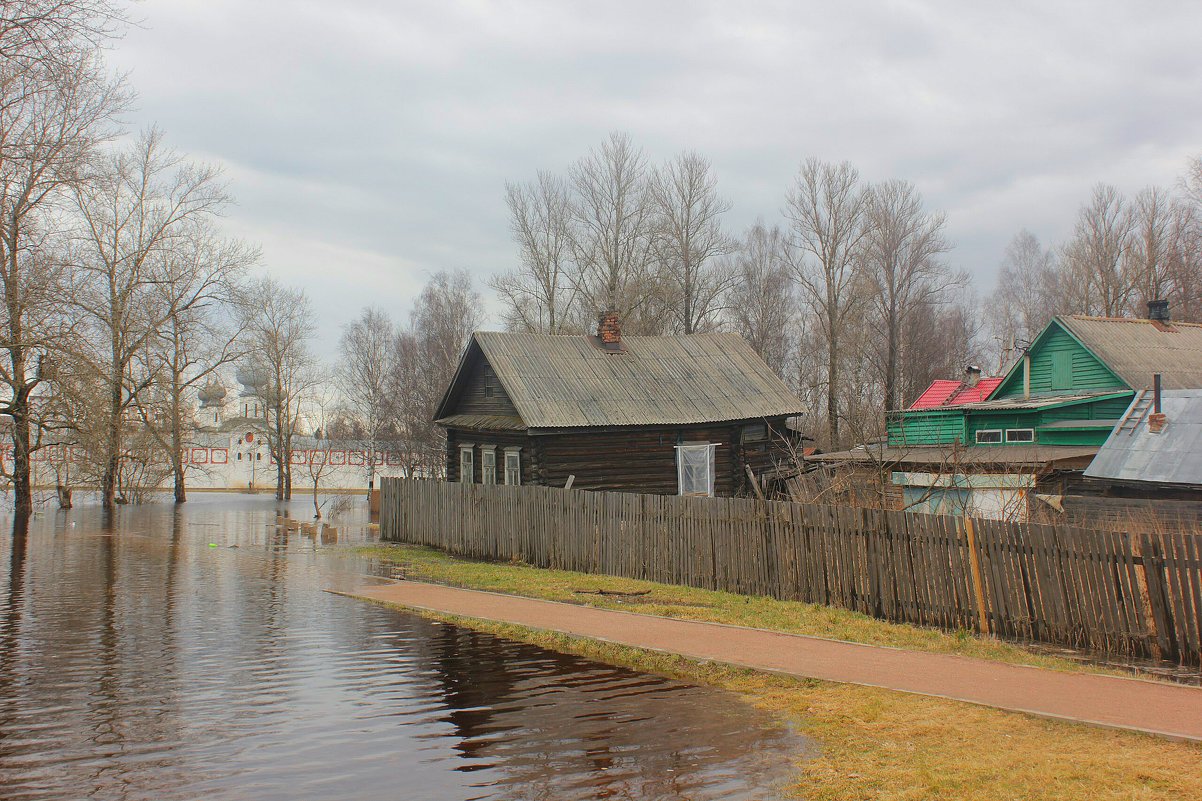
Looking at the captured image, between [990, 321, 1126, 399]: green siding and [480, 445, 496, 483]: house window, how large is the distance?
64.9 ft

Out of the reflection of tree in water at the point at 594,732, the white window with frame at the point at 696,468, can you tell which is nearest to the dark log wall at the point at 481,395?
the white window with frame at the point at 696,468

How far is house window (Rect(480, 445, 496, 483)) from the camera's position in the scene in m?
28.0

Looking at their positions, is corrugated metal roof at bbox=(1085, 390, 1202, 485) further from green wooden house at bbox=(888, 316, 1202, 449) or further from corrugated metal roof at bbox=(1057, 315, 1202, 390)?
corrugated metal roof at bbox=(1057, 315, 1202, 390)

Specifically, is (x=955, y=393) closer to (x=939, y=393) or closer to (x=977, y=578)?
(x=939, y=393)

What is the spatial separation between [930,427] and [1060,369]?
496 centimetres

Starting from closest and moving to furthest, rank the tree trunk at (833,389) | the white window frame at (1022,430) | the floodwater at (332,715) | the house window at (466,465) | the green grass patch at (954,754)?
the green grass patch at (954,754), the floodwater at (332,715), the house window at (466,465), the white window frame at (1022,430), the tree trunk at (833,389)

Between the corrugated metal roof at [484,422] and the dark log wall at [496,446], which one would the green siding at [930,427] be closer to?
the dark log wall at [496,446]

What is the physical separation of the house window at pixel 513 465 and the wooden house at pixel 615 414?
0.13 feet

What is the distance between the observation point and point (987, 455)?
2759 centimetres

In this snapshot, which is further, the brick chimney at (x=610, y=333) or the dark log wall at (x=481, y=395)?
the brick chimney at (x=610, y=333)

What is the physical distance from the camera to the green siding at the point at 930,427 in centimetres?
3228

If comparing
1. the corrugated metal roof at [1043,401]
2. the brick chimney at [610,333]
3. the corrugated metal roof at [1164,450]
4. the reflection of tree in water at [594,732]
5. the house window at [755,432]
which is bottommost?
the reflection of tree in water at [594,732]

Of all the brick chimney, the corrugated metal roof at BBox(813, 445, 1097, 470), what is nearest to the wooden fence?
the corrugated metal roof at BBox(813, 445, 1097, 470)

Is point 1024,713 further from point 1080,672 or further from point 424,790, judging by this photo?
point 424,790
